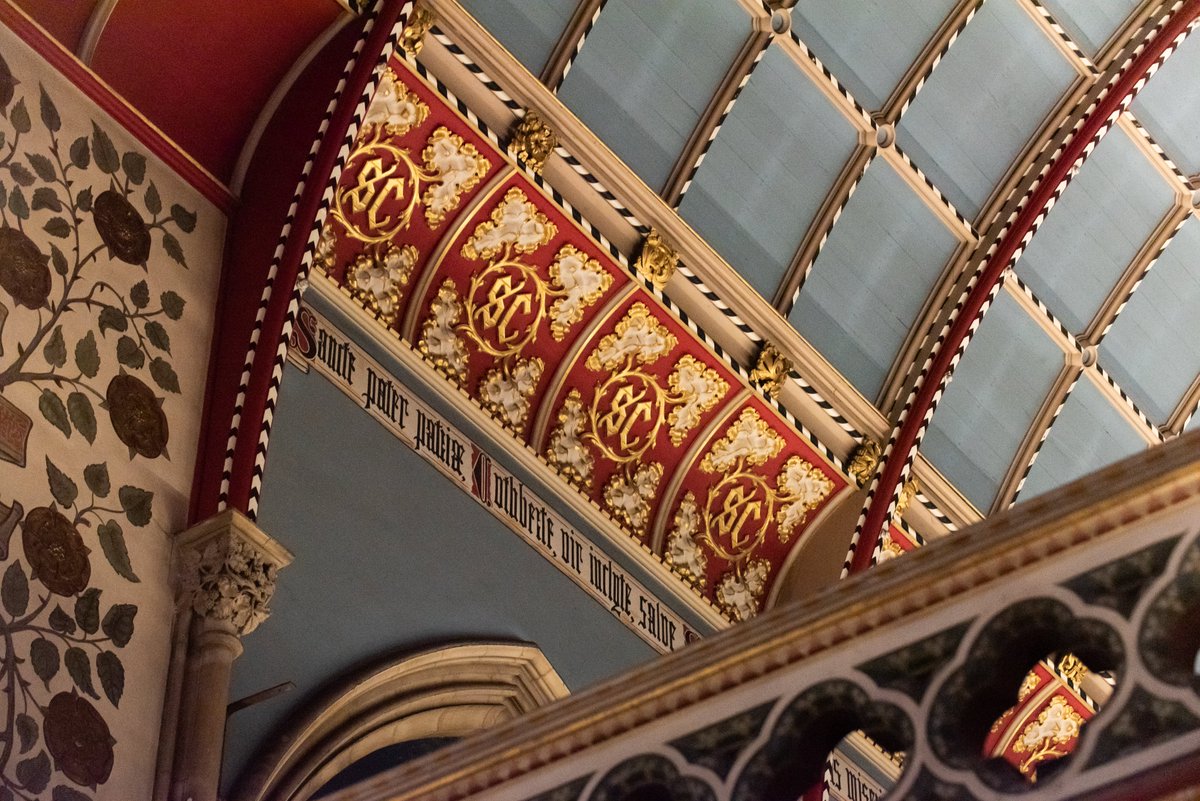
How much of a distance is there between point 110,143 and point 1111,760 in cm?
644

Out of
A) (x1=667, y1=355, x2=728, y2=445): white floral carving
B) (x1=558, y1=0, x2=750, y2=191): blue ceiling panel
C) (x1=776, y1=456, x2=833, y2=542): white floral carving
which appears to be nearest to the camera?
(x1=558, y1=0, x2=750, y2=191): blue ceiling panel

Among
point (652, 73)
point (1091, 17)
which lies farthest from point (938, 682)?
point (1091, 17)

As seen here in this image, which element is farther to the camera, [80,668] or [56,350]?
[56,350]

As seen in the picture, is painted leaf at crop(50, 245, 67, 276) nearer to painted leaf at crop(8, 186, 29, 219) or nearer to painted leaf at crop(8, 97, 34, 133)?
painted leaf at crop(8, 186, 29, 219)

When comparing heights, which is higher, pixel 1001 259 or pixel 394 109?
pixel 1001 259

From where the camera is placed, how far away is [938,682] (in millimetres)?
4945

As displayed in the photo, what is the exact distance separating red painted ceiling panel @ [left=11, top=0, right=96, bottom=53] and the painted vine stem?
15.2 inches

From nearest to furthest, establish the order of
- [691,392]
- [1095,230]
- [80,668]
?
[80,668]
[691,392]
[1095,230]

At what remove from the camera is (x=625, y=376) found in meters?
12.1

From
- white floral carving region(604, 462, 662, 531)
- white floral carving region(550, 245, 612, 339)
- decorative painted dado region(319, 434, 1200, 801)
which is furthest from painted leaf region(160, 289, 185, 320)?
decorative painted dado region(319, 434, 1200, 801)

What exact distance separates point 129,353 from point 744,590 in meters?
4.96

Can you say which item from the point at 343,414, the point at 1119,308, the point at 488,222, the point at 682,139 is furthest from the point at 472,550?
the point at 1119,308

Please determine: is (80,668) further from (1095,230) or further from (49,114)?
(1095,230)

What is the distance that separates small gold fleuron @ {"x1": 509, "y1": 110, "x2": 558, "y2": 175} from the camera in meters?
11.2
